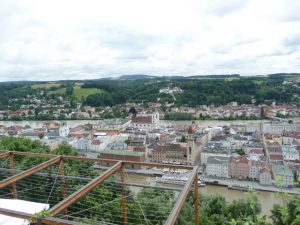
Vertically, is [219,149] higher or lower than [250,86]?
lower

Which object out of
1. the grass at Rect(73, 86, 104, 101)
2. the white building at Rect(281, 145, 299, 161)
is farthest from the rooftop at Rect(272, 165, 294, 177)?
the grass at Rect(73, 86, 104, 101)

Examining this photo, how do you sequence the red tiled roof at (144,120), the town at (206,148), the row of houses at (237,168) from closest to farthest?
the town at (206,148), the row of houses at (237,168), the red tiled roof at (144,120)

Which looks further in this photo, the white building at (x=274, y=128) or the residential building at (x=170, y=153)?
the white building at (x=274, y=128)

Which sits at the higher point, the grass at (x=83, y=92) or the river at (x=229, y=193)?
the grass at (x=83, y=92)

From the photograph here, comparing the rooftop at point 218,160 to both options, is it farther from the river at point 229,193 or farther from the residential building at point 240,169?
the river at point 229,193

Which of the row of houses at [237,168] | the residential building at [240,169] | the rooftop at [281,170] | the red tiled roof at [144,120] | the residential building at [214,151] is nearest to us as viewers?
the rooftop at [281,170]

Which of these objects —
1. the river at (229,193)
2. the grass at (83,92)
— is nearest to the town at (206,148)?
the river at (229,193)

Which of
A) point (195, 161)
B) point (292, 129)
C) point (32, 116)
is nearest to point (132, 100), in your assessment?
point (32, 116)

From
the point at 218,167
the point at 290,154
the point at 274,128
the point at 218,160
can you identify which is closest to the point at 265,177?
the point at 218,167

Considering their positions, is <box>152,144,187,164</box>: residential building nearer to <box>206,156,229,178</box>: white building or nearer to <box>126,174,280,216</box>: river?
<box>206,156,229,178</box>: white building

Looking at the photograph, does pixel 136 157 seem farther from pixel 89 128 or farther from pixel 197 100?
pixel 197 100

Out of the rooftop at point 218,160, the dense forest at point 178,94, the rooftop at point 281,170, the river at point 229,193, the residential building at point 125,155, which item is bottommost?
the river at point 229,193
